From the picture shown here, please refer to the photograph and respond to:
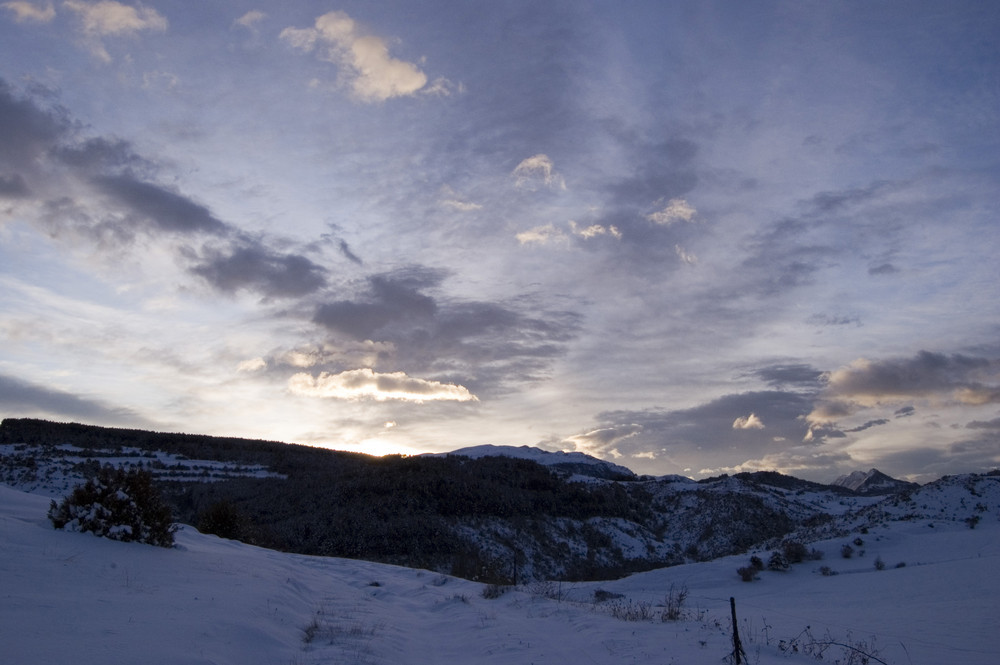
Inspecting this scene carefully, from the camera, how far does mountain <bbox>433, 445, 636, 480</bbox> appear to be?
64.3 m

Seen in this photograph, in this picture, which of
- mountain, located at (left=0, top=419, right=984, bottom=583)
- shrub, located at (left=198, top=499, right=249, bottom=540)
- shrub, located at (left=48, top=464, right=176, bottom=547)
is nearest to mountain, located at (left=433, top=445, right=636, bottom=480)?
mountain, located at (left=0, top=419, right=984, bottom=583)

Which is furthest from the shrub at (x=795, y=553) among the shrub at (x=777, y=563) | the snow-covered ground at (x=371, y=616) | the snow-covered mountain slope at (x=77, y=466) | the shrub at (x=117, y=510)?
the snow-covered mountain slope at (x=77, y=466)

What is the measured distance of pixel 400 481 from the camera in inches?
1409

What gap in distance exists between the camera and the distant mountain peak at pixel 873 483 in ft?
250

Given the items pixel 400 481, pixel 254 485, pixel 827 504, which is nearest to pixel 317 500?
pixel 400 481

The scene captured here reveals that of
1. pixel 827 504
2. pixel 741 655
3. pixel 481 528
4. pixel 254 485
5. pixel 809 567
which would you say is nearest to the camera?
pixel 741 655

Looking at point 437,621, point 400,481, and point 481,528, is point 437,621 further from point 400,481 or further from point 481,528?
point 400,481

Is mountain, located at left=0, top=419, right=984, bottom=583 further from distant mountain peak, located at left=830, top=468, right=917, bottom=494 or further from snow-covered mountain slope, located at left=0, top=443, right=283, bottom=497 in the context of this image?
distant mountain peak, located at left=830, top=468, right=917, bottom=494

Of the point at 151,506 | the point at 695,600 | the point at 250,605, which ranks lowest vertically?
the point at 695,600

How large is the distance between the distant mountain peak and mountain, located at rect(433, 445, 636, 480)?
3048 centimetres

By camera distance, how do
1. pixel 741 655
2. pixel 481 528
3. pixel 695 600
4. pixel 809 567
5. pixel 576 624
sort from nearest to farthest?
pixel 741 655, pixel 576 624, pixel 695 600, pixel 809 567, pixel 481 528

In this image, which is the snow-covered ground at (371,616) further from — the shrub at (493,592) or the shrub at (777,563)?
the shrub at (777,563)

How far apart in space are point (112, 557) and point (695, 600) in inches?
681

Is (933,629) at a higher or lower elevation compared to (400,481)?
lower
